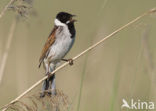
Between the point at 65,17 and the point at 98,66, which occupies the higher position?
the point at 65,17

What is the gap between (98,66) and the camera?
521cm

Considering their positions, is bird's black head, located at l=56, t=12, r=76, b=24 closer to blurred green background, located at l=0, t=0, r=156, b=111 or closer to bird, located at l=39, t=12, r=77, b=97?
bird, located at l=39, t=12, r=77, b=97

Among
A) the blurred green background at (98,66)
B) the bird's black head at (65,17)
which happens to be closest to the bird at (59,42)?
the bird's black head at (65,17)

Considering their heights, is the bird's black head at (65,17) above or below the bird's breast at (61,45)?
above

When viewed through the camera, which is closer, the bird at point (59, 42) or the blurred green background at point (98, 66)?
the blurred green background at point (98, 66)

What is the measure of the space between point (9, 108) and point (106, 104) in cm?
308

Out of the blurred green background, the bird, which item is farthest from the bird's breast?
the blurred green background

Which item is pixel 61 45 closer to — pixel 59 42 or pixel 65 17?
pixel 59 42

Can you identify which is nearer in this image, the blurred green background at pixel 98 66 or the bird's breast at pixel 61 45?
the blurred green background at pixel 98 66

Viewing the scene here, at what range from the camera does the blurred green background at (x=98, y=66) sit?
398 centimetres

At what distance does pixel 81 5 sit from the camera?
592 inches

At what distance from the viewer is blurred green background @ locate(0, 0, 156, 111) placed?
3979mm

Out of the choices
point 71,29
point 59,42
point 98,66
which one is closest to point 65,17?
point 71,29

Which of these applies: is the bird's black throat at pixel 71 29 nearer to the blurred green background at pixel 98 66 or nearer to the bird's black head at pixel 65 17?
the bird's black head at pixel 65 17
